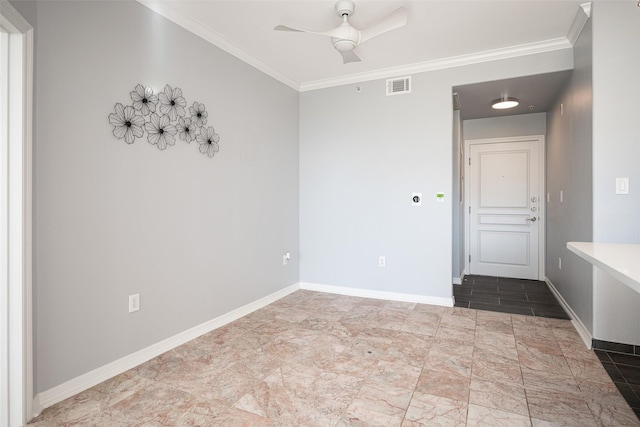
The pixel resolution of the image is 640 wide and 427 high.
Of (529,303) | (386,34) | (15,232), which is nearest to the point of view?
(15,232)

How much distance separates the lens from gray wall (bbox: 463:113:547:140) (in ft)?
16.3

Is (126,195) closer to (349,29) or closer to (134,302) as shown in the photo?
(134,302)

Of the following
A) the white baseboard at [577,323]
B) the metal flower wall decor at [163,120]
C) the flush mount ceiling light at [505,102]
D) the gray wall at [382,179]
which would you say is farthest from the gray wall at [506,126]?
the metal flower wall decor at [163,120]

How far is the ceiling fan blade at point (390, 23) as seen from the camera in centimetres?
Answer: 234

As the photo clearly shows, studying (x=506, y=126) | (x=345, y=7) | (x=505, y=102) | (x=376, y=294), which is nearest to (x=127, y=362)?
(x=376, y=294)

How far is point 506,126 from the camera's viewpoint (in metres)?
5.14

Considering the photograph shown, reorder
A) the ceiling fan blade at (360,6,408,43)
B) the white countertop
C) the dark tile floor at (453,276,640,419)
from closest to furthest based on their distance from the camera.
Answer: the white countertop, the dark tile floor at (453,276,640,419), the ceiling fan blade at (360,6,408,43)

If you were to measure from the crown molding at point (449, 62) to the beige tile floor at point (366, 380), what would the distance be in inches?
100

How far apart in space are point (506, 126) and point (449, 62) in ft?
6.71

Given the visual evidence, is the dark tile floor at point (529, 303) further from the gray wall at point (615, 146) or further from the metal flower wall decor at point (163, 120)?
the metal flower wall decor at point (163, 120)

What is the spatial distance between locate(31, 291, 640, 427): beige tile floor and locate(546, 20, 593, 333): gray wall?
0.49 meters

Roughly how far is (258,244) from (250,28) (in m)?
2.02

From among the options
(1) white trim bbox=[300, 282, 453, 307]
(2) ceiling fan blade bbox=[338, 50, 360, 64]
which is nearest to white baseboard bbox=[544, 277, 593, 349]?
(1) white trim bbox=[300, 282, 453, 307]

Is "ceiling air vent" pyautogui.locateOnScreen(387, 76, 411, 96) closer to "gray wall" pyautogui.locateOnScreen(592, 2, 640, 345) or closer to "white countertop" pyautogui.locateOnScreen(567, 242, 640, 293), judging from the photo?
"gray wall" pyautogui.locateOnScreen(592, 2, 640, 345)
